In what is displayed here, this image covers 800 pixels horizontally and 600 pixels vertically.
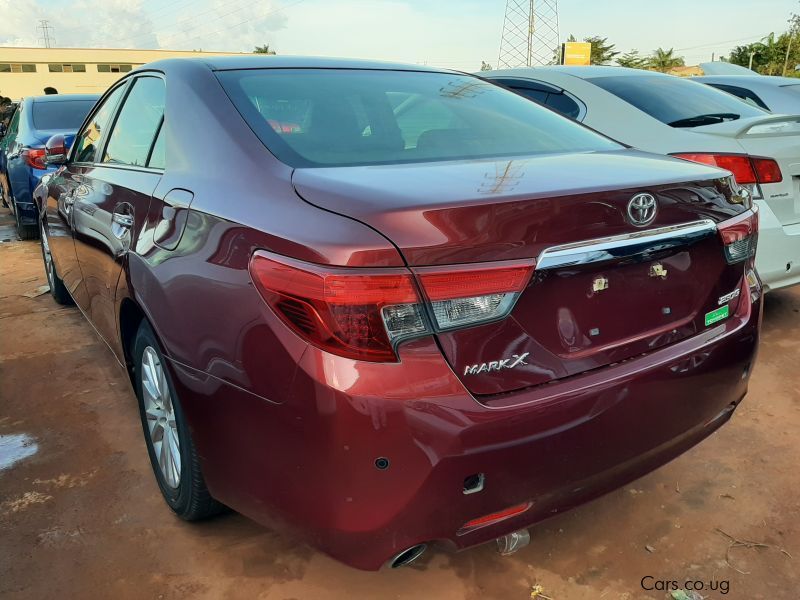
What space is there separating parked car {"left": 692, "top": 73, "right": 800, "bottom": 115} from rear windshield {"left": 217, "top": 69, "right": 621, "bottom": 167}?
4240mm

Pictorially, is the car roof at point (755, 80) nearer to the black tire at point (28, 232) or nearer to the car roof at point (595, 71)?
the car roof at point (595, 71)

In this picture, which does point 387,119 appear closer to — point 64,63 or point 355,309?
point 355,309

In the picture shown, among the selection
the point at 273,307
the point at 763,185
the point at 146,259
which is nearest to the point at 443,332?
the point at 273,307

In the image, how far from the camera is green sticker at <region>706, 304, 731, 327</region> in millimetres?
1960

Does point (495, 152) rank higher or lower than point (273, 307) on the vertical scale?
higher

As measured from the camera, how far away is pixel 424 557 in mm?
2135

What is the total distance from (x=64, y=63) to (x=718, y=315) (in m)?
70.6

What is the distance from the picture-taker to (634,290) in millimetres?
1750

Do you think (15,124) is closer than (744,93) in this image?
No

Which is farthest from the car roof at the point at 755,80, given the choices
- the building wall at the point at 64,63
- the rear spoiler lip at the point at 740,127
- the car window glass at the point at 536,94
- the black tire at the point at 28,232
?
the building wall at the point at 64,63

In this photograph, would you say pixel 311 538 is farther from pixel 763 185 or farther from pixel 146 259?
pixel 763 185

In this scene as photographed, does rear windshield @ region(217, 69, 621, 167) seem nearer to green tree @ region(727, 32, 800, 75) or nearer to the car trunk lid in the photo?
the car trunk lid

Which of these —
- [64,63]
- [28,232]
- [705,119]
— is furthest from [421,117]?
[64,63]

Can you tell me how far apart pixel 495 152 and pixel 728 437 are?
5.44ft
